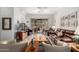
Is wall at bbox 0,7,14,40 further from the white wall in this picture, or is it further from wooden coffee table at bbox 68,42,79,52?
wooden coffee table at bbox 68,42,79,52

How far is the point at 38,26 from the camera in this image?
248 centimetres

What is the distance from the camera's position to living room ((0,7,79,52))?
93.2 inches

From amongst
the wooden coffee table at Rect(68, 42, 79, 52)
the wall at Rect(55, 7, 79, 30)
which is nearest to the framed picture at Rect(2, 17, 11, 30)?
the wall at Rect(55, 7, 79, 30)

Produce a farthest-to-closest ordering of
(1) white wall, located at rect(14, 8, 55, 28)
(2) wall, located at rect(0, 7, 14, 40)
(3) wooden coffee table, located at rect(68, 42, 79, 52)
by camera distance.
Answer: (1) white wall, located at rect(14, 8, 55, 28), (2) wall, located at rect(0, 7, 14, 40), (3) wooden coffee table, located at rect(68, 42, 79, 52)

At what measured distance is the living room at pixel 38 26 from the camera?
237 cm

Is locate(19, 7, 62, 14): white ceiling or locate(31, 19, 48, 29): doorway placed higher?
locate(19, 7, 62, 14): white ceiling

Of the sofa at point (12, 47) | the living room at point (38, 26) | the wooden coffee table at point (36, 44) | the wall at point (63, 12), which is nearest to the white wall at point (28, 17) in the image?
the living room at point (38, 26)

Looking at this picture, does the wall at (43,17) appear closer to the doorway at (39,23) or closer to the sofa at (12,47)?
the doorway at (39,23)

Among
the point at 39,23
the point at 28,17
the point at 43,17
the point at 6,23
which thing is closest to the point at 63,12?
the point at 43,17

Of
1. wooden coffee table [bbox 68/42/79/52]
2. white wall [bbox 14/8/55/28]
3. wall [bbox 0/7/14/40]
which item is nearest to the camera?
wooden coffee table [bbox 68/42/79/52]

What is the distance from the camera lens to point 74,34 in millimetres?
2365

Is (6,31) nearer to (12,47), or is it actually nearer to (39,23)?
(12,47)
